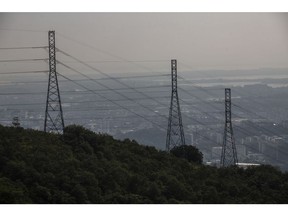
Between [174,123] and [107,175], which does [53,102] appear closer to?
[174,123]

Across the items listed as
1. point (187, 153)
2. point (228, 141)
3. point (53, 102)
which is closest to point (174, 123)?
point (187, 153)

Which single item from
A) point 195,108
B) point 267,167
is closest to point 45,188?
point 267,167

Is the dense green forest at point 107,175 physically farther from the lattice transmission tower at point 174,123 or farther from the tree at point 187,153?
the lattice transmission tower at point 174,123

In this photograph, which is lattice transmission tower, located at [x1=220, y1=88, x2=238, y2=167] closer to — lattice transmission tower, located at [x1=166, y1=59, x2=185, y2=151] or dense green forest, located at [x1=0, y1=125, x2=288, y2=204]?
lattice transmission tower, located at [x1=166, y1=59, x2=185, y2=151]

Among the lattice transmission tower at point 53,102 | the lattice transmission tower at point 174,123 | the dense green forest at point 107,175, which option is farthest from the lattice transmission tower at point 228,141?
the lattice transmission tower at point 53,102

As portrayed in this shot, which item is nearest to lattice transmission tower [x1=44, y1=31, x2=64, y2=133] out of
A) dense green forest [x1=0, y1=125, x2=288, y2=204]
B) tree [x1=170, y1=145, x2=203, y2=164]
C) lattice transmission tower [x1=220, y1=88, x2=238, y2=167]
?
dense green forest [x1=0, y1=125, x2=288, y2=204]

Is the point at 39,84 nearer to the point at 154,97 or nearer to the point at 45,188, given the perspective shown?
the point at 154,97
